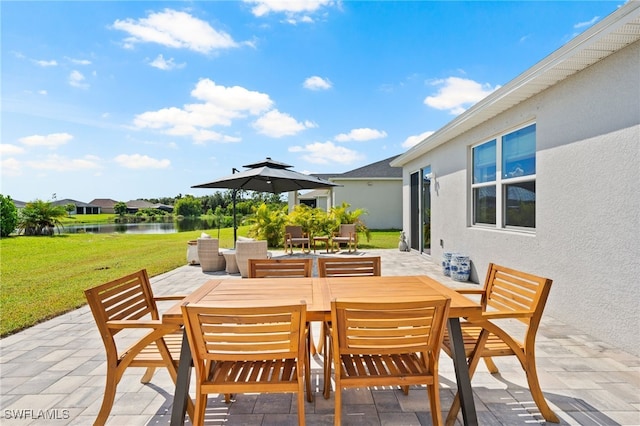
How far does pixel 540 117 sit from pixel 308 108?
12707 millimetres

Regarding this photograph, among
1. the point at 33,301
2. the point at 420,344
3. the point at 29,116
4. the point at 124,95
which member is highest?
the point at 124,95

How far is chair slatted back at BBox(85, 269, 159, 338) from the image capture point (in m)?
2.07

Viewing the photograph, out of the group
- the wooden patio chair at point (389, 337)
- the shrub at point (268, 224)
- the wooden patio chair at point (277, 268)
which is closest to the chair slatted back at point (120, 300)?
the wooden patio chair at point (277, 268)

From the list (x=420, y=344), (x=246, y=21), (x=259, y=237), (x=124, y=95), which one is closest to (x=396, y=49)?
(x=246, y=21)

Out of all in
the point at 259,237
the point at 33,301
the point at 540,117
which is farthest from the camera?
the point at 259,237

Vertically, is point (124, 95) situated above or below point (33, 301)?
above

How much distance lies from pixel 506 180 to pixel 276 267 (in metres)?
4.40

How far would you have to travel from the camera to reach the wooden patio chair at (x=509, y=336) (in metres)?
2.13

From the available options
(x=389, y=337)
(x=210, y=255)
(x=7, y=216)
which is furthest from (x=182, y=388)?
(x=7, y=216)

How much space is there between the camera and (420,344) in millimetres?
1877

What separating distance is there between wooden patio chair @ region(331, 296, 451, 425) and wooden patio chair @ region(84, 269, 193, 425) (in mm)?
1039

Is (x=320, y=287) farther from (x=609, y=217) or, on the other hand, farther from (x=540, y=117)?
A: (x=540, y=117)

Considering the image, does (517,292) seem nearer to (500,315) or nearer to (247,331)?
(500,315)

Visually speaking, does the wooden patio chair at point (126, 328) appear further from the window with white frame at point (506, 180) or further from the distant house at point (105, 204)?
the distant house at point (105, 204)
